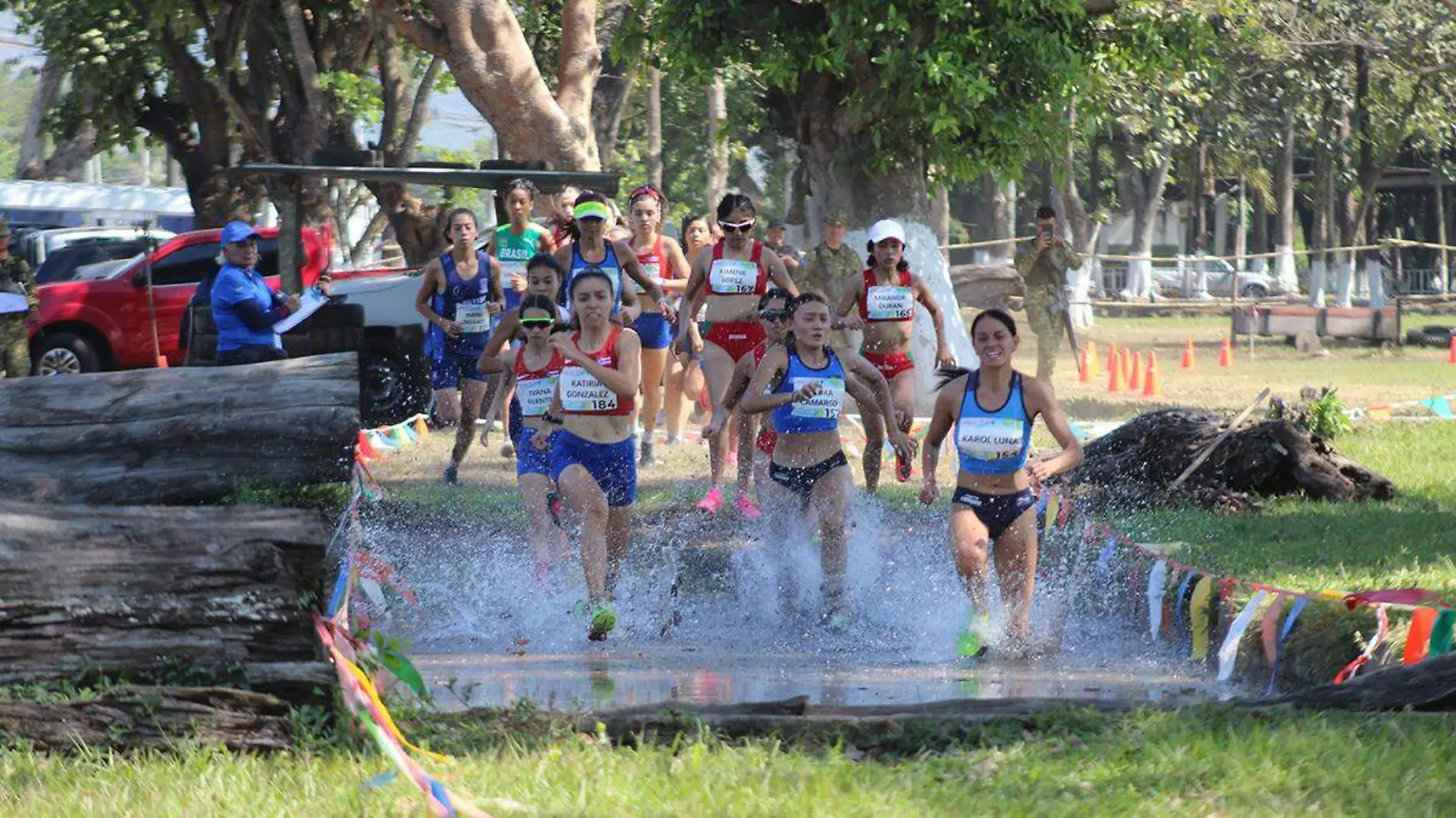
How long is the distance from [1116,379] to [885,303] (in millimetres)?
10522

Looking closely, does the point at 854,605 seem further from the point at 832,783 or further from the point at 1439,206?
the point at 1439,206

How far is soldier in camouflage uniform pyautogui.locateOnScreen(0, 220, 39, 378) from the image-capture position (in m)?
12.9

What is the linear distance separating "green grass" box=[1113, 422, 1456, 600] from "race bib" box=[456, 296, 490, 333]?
443 centimetres

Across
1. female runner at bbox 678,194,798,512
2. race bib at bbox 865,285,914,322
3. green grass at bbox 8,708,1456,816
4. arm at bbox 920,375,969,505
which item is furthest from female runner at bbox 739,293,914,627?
green grass at bbox 8,708,1456,816

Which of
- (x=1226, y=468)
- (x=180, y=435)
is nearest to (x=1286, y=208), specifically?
(x=1226, y=468)

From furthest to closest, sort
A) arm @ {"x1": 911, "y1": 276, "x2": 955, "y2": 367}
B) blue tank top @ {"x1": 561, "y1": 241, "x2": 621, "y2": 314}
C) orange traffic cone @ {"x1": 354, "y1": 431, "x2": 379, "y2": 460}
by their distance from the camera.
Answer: orange traffic cone @ {"x1": 354, "y1": 431, "x2": 379, "y2": 460}
arm @ {"x1": 911, "y1": 276, "x2": 955, "y2": 367}
blue tank top @ {"x1": 561, "y1": 241, "x2": 621, "y2": 314}

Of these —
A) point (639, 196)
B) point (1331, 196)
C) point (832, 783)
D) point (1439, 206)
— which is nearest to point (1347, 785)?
point (832, 783)

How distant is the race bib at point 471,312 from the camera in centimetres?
1273

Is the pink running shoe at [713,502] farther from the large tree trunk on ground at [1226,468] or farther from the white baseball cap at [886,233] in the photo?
the large tree trunk on ground at [1226,468]

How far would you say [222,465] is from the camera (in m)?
8.02

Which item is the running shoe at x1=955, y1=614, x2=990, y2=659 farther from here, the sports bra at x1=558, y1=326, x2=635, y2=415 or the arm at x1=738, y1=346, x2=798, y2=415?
the sports bra at x1=558, y1=326, x2=635, y2=415

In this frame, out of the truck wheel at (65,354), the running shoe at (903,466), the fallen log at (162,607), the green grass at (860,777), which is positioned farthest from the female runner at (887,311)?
the truck wheel at (65,354)

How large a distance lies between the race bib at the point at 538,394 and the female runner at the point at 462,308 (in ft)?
10.1

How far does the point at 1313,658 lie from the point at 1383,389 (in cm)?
1477
